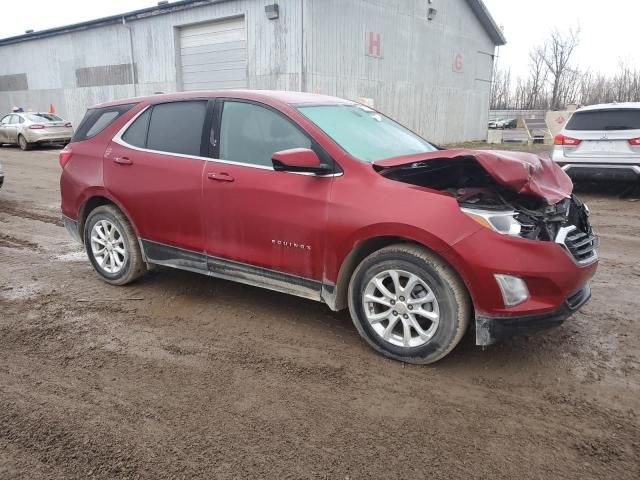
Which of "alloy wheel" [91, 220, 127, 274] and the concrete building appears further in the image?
the concrete building

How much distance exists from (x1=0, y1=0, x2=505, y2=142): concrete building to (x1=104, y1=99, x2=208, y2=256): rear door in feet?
41.5

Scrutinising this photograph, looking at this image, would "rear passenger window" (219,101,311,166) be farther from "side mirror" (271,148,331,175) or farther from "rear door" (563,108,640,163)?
"rear door" (563,108,640,163)

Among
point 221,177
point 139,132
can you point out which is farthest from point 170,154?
point 221,177

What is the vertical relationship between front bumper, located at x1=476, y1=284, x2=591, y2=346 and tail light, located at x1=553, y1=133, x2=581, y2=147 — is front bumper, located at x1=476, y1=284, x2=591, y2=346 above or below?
below

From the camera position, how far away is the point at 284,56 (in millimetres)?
16875

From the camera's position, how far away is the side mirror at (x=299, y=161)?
11.6 ft

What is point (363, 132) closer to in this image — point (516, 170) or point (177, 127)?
point (516, 170)

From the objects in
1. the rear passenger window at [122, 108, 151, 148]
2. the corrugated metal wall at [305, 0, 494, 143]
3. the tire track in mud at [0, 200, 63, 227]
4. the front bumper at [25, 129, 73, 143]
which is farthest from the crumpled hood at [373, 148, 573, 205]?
the front bumper at [25, 129, 73, 143]

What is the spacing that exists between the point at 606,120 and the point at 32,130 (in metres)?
18.8

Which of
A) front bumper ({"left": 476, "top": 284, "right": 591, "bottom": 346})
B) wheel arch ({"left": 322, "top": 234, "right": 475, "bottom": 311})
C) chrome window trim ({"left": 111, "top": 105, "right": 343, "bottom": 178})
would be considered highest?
chrome window trim ({"left": 111, "top": 105, "right": 343, "bottom": 178})

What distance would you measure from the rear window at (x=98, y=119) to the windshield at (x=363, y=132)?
6.54 feet

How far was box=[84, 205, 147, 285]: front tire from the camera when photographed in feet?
16.0

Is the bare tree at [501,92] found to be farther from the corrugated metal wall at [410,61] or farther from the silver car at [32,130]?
the silver car at [32,130]

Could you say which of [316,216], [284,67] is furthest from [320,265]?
[284,67]
